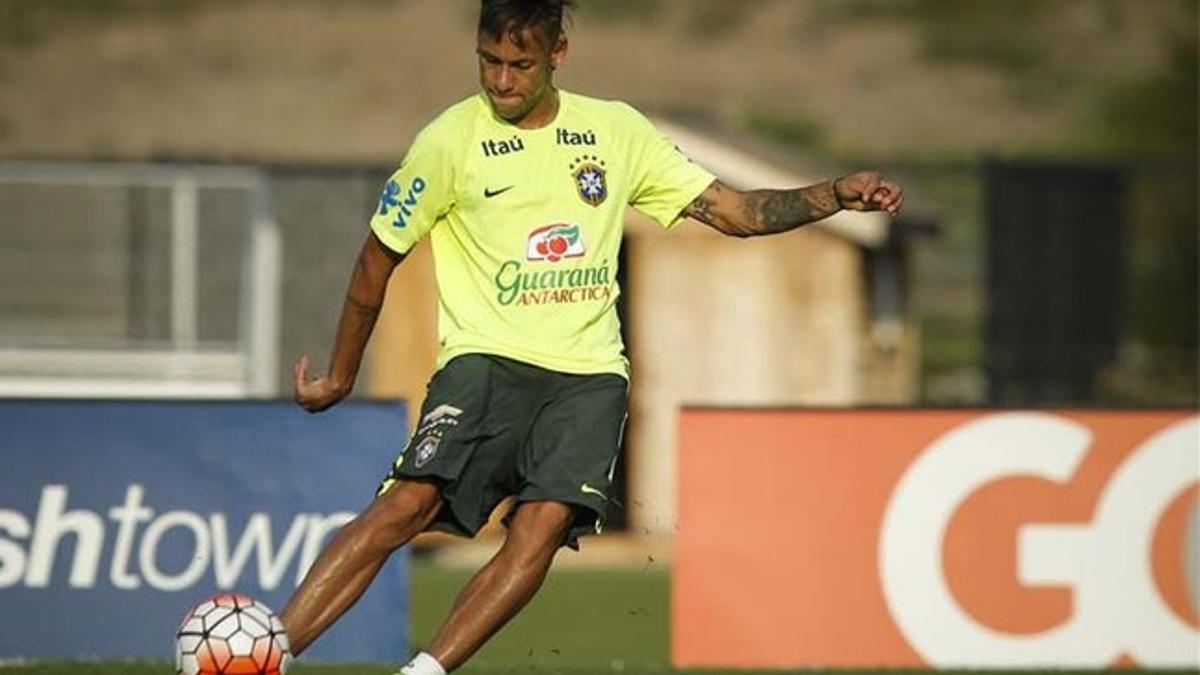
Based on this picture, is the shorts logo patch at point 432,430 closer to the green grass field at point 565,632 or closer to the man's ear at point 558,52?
the man's ear at point 558,52

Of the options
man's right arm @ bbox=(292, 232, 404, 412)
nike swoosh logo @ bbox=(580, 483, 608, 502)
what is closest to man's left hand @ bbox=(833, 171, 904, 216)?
nike swoosh logo @ bbox=(580, 483, 608, 502)

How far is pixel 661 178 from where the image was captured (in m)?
10.4

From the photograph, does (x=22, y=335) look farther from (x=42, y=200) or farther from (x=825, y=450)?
(x=825, y=450)

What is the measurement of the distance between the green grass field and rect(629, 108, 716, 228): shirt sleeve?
7.65 ft

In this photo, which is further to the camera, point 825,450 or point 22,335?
point 22,335

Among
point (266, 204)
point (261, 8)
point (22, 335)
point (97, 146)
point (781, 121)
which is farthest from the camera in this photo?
point (261, 8)

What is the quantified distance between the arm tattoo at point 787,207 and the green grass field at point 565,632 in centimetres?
243

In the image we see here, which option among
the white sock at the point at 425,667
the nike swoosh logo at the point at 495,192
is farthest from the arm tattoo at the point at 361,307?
the white sock at the point at 425,667

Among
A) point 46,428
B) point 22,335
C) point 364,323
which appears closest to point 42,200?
point 22,335

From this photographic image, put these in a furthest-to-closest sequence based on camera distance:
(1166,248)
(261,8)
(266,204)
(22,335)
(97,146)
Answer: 1. (261,8)
2. (97,146)
3. (1166,248)
4. (266,204)
5. (22,335)

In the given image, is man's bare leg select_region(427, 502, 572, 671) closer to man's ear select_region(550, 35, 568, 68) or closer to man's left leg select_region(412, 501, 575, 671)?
man's left leg select_region(412, 501, 575, 671)

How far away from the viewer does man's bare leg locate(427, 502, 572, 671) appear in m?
9.87

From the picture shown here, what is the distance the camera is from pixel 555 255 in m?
10.1

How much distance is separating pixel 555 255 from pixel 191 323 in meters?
11.5
